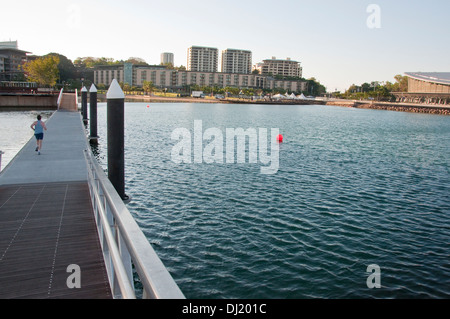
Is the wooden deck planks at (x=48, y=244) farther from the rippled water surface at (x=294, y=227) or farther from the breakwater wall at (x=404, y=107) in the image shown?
the breakwater wall at (x=404, y=107)

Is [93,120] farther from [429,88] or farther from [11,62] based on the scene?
[429,88]

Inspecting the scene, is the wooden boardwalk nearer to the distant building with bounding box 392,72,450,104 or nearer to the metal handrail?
the metal handrail

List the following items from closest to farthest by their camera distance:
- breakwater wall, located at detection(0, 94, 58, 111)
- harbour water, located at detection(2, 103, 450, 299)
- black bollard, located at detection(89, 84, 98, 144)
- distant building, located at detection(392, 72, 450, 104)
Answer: harbour water, located at detection(2, 103, 450, 299) → black bollard, located at detection(89, 84, 98, 144) → breakwater wall, located at detection(0, 94, 58, 111) → distant building, located at detection(392, 72, 450, 104)

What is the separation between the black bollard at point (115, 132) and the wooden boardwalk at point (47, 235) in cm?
108

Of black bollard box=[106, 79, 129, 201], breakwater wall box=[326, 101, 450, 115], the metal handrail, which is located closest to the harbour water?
black bollard box=[106, 79, 129, 201]

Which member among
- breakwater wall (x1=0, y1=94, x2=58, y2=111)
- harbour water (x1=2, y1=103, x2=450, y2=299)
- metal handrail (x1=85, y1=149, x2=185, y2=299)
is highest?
breakwater wall (x1=0, y1=94, x2=58, y2=111)

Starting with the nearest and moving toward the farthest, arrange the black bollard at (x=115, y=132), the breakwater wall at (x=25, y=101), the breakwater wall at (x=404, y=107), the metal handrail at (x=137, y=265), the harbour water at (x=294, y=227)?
the metal handrail at (x=137, y=265) → the harbour water at (x=294, y=227) → the black bollard at (x=115, y=132) → the breakwater wall at (x=25, y=101) → the breakwater wall at (x=404, y=107)

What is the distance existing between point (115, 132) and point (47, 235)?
13.0 ft

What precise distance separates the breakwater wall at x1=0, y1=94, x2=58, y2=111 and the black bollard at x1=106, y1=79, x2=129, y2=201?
7026cm

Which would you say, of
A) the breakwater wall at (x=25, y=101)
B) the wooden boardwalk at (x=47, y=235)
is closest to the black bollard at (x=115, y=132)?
the wooden boardwalk at (x=47, y=235)

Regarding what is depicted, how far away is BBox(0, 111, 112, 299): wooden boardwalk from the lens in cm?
614

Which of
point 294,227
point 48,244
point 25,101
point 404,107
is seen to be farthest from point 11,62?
point 48,244

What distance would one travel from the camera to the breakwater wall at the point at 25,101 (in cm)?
7131
